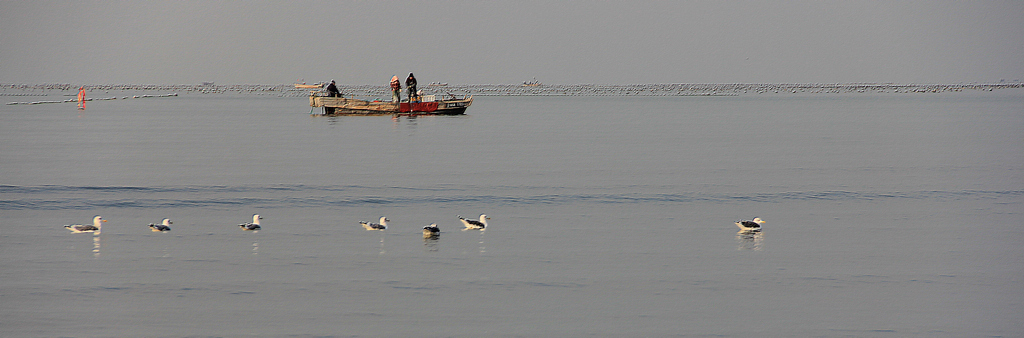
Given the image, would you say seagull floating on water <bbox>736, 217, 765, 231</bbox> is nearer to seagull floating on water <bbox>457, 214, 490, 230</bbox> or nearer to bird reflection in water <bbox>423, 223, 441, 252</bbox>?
seagull floating on water <bbox>457, 214, 490, 230</bbox>

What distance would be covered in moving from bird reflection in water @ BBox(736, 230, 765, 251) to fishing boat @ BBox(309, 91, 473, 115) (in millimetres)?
51399

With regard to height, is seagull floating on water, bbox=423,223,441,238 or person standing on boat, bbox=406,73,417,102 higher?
person standing on boat, bbox=406,73,417,102

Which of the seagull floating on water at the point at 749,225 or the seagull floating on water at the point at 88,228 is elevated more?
the seagull floating on water at the point at 749,225

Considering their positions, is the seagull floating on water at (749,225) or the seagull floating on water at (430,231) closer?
the seagull floating on water at (430,231)

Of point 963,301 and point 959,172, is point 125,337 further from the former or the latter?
point 959,172

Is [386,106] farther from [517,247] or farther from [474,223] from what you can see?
[517,247]

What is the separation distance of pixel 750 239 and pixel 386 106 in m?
53.3

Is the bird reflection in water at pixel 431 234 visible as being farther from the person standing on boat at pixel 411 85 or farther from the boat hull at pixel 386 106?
the boat hull at pixel 386 106

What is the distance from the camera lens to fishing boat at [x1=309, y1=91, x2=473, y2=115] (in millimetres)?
68062

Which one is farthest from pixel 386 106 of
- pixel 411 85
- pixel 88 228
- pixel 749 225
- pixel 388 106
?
pixel 749 225

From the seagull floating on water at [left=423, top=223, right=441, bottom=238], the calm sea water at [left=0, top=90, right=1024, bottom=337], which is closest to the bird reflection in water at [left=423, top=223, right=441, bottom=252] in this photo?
the seagull floating on water at [left=423, top=223, right=441, bottom=238]

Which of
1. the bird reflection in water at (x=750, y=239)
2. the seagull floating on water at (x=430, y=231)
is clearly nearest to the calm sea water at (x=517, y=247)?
the bird reflection in water at (x=750, y=239)

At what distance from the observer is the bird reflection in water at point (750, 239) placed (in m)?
16.1

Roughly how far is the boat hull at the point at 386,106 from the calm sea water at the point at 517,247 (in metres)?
33.7
